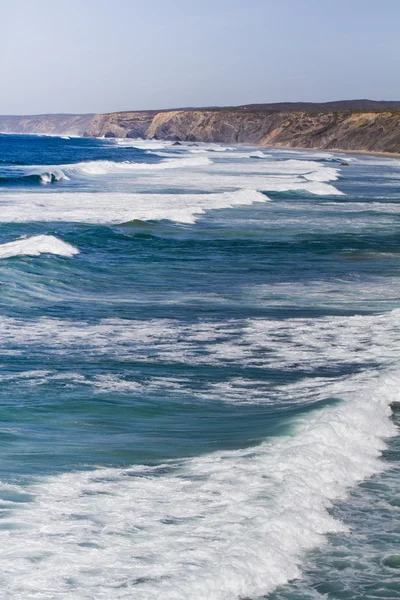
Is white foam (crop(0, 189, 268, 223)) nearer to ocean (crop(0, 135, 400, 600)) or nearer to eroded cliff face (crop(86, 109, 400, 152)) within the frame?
ocean (crop(0, 135, 400, 600))

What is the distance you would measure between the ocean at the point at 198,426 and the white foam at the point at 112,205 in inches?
344

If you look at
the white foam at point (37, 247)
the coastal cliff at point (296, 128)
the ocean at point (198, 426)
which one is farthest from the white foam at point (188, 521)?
the coastal cliff at point (296, 128)

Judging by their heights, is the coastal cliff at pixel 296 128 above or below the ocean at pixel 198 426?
above

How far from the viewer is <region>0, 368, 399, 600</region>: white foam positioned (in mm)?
5910

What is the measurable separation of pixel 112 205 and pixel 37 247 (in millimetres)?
→ 13901

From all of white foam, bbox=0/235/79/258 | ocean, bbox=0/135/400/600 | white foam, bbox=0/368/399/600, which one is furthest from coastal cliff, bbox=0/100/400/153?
white foam, bbox=0/368/399/600

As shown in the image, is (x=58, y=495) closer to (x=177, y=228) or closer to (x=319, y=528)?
(x=319, y=528)

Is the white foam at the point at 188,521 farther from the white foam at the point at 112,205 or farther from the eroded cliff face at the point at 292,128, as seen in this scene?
the eroded cliff face at the point at 292,128

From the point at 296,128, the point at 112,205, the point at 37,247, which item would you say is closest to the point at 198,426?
the point at 37,247

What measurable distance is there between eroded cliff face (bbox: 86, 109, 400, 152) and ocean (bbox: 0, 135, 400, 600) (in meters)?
92.7

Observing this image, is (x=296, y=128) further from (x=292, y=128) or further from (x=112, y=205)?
(x=112, y=205)

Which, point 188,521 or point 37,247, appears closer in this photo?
point 188,521

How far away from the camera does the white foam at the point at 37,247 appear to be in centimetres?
2205

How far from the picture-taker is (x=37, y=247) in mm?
22750
